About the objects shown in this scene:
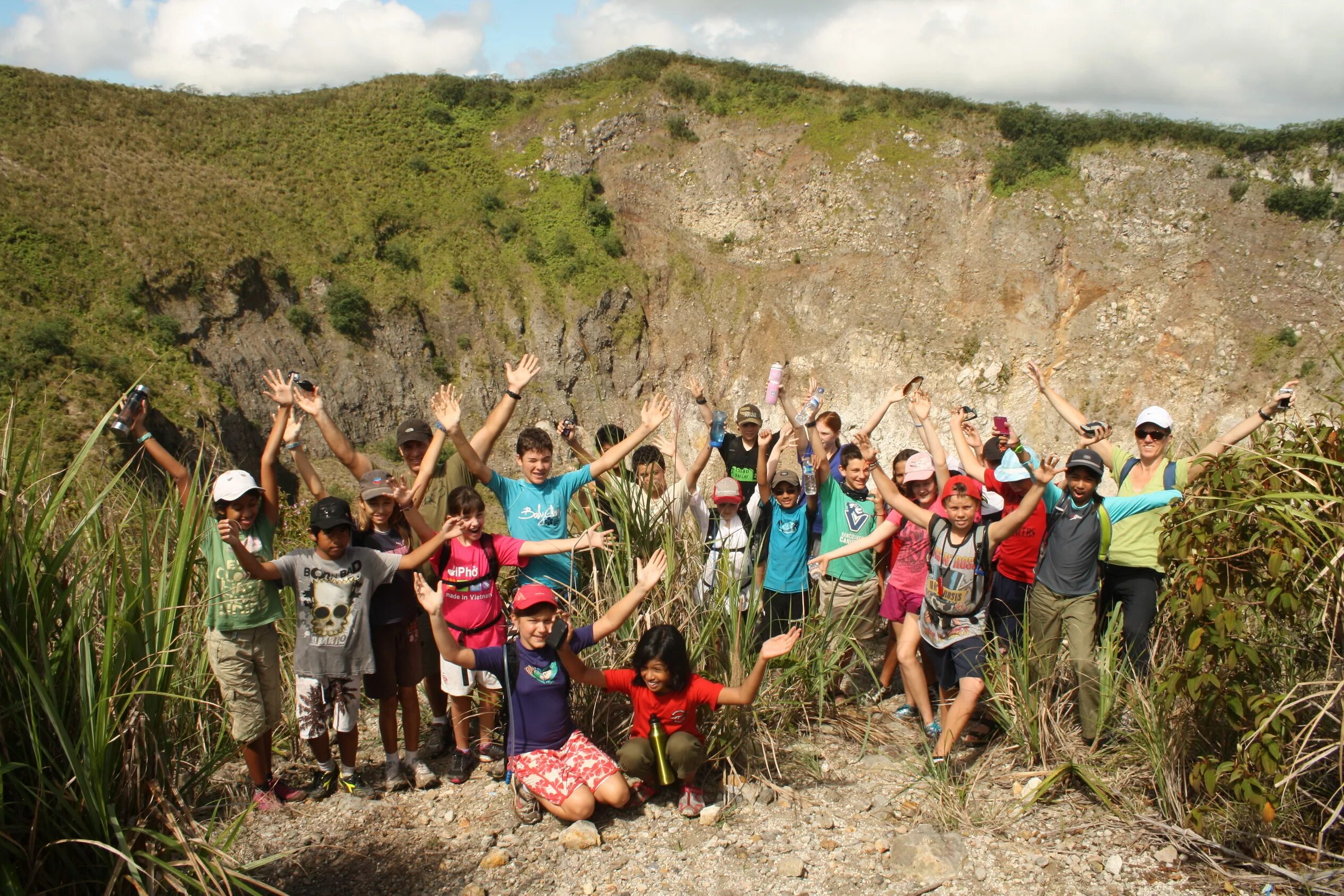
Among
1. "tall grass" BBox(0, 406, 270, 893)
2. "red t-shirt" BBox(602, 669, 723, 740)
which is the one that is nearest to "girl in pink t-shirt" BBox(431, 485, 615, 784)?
"red t-shirt" BBox(602, 669, 723, 740)

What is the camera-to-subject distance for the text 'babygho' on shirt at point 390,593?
3.99m

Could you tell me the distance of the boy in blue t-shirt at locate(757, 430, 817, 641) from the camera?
487cm

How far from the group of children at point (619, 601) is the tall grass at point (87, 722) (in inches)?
18.9

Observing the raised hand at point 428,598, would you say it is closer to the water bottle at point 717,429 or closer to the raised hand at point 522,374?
the raised hand at point 522,374

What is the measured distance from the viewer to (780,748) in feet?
13.8

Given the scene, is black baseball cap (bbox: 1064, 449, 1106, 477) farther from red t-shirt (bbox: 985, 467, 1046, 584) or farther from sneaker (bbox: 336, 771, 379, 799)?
sneaker (bbox: 336, 771, 379, 799)

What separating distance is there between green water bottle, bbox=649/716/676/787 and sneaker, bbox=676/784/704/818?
8cm

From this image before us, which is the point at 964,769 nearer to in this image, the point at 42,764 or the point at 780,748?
the point at 780,748

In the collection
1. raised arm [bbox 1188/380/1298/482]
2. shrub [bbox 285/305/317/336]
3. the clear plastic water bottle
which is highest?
shrub [bbox 285/305/317/336]

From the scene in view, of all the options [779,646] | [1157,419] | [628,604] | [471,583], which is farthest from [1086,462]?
[471,583]

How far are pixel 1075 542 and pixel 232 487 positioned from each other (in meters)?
3.84

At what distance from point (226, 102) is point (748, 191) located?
21293mm

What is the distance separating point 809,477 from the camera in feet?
17.7

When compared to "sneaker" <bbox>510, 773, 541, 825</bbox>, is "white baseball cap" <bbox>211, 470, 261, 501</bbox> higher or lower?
higher
